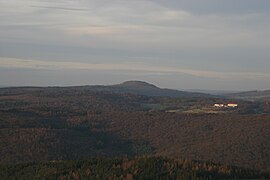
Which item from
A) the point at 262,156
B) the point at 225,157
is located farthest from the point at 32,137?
the point at 262,156

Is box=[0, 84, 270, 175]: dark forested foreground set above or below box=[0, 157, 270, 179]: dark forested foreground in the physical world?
below

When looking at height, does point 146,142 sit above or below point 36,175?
below

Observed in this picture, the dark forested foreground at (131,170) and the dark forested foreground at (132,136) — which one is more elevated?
the dark forested foreground at (131,170)

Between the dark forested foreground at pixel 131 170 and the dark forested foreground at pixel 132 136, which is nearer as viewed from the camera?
the dark forested foreground at pixel 131 170

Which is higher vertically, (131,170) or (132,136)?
(131,170)

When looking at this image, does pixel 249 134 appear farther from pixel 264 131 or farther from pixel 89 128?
pixel 89 128

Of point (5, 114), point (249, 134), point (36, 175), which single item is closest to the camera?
point (36, 175)

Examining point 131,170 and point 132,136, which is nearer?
point 131,170

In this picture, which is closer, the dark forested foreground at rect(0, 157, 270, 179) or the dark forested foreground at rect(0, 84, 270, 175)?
the dark forested foreground at rect(0, 157, 270, 179)
